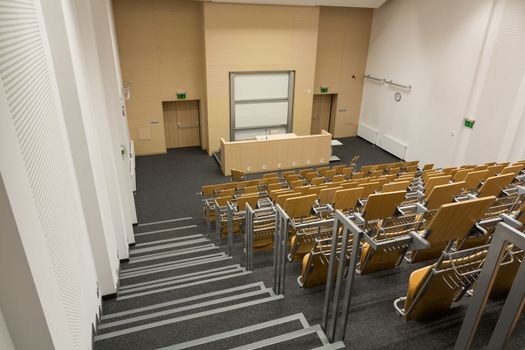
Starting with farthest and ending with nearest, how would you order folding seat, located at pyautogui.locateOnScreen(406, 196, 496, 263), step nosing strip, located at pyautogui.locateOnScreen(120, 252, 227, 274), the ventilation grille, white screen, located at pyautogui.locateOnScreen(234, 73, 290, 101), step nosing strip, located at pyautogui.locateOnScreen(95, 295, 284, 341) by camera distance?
white screen, located at pyautogui.locateOnScreen(234, 73, 290, 101) < step nosing strip, located at pyautogui.locateOnScreen(120, 252, 227, 274) < step nosing strip, located at pyautogui.locateOnScreen(95, 295, 284, 341) < folding seat, located at pyautogui.locateOnScreen(406, 196, 496, 263) < the ventilation grille

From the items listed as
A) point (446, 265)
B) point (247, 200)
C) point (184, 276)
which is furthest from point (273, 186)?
point (446, 265)

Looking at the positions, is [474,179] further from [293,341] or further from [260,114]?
[260,114]

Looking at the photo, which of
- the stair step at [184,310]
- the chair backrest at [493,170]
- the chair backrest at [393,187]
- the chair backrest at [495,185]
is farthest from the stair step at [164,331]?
the chair backrest at [493,170]

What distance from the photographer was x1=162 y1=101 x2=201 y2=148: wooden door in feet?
37.4

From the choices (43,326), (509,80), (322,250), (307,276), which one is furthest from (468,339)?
(509,80)

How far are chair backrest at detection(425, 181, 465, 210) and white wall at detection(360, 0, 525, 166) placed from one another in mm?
5532

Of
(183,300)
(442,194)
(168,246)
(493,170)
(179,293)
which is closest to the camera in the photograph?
(442,194)

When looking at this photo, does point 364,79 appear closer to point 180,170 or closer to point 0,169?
point 180,170

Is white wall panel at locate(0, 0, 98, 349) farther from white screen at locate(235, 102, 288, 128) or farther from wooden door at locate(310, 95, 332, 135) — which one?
wooden door at locate(310, 95, 332, 135)

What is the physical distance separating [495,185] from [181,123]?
9570mm

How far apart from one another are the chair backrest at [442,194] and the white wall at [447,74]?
5532 mm

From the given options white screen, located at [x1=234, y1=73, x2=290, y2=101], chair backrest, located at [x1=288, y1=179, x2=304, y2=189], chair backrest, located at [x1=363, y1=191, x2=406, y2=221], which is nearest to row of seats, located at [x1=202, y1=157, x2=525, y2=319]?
chair backrest, located at [x1=363, y1=191, x2=406, y2=221]

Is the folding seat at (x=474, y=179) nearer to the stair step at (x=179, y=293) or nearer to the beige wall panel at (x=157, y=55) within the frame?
the stair step at (x=179, y=293)

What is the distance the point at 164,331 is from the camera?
3.34m
